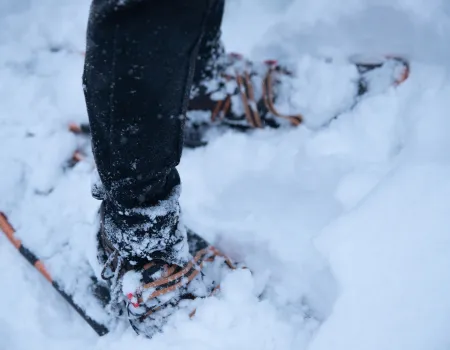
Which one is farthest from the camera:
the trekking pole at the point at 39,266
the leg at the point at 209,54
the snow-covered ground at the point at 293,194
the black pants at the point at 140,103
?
the leg at the point at 209,54

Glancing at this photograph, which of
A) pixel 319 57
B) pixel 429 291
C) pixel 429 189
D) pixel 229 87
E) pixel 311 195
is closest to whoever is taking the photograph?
pixel 429 291

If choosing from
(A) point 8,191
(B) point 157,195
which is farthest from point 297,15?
(A) point 8,191

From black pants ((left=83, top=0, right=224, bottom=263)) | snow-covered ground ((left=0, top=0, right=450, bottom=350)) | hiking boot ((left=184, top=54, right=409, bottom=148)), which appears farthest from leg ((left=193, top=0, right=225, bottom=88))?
black pants ((left=83, top=0, right=224, bottom=263))

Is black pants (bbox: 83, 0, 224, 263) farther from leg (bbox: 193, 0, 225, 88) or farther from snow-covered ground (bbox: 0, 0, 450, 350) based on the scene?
leg (bbox: 193, 0, 225, 88)

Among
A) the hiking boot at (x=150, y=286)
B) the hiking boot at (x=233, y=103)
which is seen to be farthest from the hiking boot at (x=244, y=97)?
the hiking boot at (x=150, y=286)

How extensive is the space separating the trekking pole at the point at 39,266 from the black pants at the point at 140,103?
25 centimetres

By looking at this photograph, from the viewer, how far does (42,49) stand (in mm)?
1683

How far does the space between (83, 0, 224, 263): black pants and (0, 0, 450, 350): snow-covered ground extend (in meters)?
0.24

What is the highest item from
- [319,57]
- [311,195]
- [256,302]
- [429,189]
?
[319,57]

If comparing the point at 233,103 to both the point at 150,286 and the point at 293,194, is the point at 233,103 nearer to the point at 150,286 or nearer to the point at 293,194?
the point at 293,194

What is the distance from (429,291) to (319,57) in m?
1.01

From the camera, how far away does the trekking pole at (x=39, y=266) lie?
97 centimetres

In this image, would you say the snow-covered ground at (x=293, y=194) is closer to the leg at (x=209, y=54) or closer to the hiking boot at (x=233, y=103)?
the hiking boot at (x=233, y=103)

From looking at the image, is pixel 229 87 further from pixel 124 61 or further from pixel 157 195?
pixel 124 61
